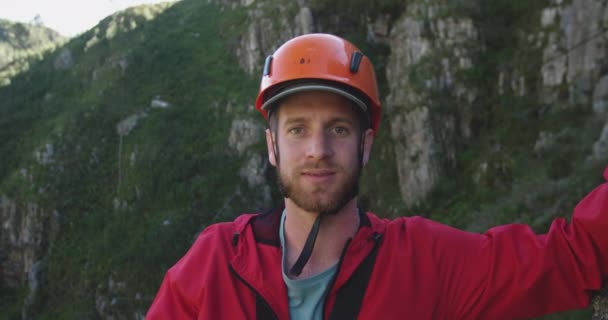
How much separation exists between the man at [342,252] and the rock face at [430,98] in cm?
1354

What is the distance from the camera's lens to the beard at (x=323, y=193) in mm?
2074

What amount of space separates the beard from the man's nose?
49 millimetres

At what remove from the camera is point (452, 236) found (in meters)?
2.10

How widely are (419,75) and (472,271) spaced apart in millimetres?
14633

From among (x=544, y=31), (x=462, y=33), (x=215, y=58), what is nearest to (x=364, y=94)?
(x=544, y=31)

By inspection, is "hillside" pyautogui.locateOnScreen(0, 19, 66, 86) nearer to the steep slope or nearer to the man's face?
the steep slope

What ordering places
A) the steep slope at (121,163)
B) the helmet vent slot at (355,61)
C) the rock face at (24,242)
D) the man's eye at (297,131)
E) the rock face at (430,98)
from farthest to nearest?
1. the rock face at (24,242)
2. the steep slope at (121,163)
3. the rock face at (430,98)
4. the helmet vent slot at (355,61)
5. the man's eye at (297,131)

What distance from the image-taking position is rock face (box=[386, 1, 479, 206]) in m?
15.3

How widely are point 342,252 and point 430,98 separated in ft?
46.3

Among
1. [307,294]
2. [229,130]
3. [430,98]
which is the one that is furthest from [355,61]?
[229,130]

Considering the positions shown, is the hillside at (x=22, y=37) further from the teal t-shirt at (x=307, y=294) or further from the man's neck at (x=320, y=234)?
the teal t-shirt at (x=307, y=294)

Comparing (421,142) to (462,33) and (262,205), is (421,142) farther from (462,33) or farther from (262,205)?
(262,205)

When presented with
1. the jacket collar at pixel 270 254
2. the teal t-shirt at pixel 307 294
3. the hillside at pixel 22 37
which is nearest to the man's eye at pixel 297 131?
the jacket collar at pixel 270 254

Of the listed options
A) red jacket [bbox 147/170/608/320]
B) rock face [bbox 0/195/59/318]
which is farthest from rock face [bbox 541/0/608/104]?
rock face [bbox 0/195/59/318]
